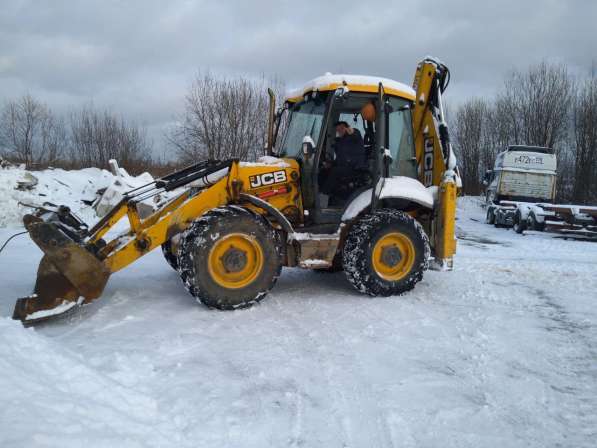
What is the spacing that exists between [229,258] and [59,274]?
1523 millimetres

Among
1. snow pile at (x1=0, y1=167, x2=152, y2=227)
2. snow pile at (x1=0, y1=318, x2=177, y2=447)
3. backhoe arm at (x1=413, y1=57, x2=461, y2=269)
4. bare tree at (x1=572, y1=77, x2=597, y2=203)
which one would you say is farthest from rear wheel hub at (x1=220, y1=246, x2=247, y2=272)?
bare tree at (x1=572, y1=77, x2=597, y2=203)

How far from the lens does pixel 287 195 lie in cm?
505

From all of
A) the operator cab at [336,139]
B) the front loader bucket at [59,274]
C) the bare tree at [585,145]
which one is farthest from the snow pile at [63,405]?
the bare tree at [585,145]

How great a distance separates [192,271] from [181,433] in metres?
2.09

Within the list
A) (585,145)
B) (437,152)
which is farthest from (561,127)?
(437,152)

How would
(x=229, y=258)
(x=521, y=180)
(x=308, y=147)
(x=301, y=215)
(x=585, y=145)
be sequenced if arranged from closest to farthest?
(x=229, y=258) → (x=308, y=147) → (x=301, y=215) → (x=521, y=180) → (x=585, y=145)

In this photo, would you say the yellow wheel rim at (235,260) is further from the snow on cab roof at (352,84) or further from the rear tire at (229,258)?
the snow on cab roof at (352,84)

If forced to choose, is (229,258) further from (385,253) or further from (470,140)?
(470,140)

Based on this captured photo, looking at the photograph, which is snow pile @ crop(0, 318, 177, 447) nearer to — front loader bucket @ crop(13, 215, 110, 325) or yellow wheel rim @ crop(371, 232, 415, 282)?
front loader bucket @ crop(13, 215, 110, 325)

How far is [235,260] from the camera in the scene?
446 centimetres

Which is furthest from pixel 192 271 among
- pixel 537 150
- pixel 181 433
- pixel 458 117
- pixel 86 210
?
pixel 458 117

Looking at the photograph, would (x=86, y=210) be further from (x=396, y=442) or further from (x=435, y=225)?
(x=396, y=442)

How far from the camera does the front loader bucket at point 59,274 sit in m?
3.87

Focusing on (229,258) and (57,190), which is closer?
(229,258)
